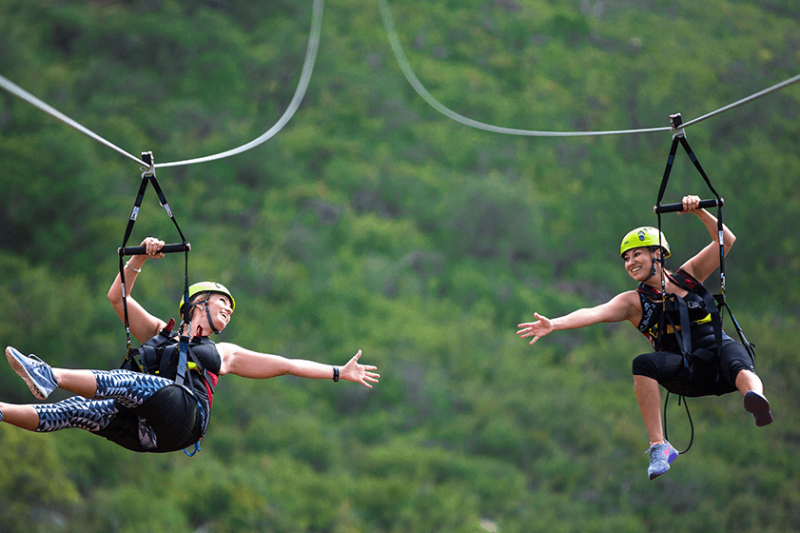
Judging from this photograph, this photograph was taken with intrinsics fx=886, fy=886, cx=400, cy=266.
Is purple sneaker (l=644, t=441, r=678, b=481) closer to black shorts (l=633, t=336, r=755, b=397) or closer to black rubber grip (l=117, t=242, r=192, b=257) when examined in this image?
black shorts (l=633, t=336, r=755, b=397)

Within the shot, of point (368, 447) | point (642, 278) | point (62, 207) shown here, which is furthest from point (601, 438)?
point (642, 278)

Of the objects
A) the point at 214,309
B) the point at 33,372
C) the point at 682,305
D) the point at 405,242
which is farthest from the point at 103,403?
the point at 405,242

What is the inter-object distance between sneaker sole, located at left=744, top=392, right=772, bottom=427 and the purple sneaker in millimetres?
548

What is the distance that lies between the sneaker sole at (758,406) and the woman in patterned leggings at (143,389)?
7.42ft

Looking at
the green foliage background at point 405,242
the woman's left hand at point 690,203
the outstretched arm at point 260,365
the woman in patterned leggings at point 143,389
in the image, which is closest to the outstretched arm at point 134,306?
the woman in patterned leggings at point 143,389

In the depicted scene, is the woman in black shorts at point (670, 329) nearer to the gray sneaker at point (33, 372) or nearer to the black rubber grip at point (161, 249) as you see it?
the black rubber grip at point (161, 249)

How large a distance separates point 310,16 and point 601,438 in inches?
921

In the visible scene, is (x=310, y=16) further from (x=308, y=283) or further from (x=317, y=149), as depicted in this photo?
(x=308, y=283)

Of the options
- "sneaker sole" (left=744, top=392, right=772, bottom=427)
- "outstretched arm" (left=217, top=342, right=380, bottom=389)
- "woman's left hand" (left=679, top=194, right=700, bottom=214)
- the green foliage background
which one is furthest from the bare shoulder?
the green foliage background

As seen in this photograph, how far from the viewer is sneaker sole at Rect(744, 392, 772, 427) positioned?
5.08 meters

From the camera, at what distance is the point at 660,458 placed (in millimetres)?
5496

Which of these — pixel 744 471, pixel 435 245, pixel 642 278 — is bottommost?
pixel 744 471

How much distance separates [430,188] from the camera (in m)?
32.7

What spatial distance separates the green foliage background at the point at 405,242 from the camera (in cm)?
2444
